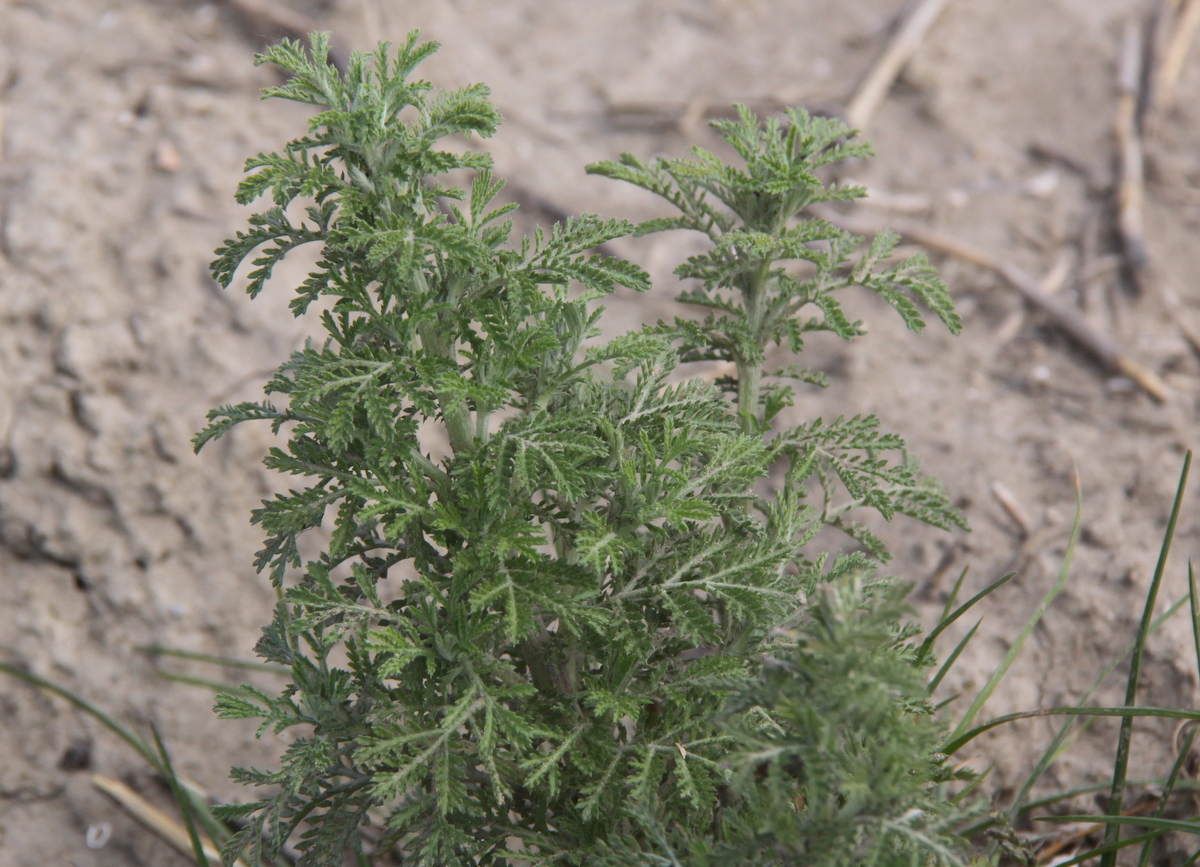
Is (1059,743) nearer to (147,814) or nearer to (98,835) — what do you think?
(147,814)

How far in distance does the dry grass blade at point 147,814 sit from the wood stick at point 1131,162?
418 cm

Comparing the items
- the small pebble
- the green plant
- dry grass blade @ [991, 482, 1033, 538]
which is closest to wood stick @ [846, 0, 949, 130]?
dry grass blade @ [991, 482, 1033, 538]

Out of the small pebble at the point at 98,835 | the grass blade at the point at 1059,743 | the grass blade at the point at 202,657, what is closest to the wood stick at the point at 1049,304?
the grass blade at the point at 1059,743

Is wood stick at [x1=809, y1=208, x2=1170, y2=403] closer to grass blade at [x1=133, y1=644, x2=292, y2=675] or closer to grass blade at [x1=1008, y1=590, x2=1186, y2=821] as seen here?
grass blade at [x1=1008, y1=590, x2=1186, y2=821]

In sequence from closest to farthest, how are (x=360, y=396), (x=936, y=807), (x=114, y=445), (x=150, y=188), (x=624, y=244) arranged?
(x=936, y=807) → (x=360, y=396) → (x=114, y=445) → (x=150, y=188) → (x=624, y=244)

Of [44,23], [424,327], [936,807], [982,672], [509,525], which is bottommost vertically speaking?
[936,807]

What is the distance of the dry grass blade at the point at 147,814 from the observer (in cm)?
280

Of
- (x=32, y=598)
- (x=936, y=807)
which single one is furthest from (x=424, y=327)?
(x=32, y=598)

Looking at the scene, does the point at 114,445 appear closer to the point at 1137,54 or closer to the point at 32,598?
the point at 32,598

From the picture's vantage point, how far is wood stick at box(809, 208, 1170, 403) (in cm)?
395

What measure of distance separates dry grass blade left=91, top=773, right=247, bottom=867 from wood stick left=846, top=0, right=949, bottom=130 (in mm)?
4122

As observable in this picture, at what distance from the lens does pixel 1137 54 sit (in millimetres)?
5320

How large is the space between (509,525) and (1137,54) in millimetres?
5159

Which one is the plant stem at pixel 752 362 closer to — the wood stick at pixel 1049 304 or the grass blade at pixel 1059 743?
the grass blade at pixel 1059 743
